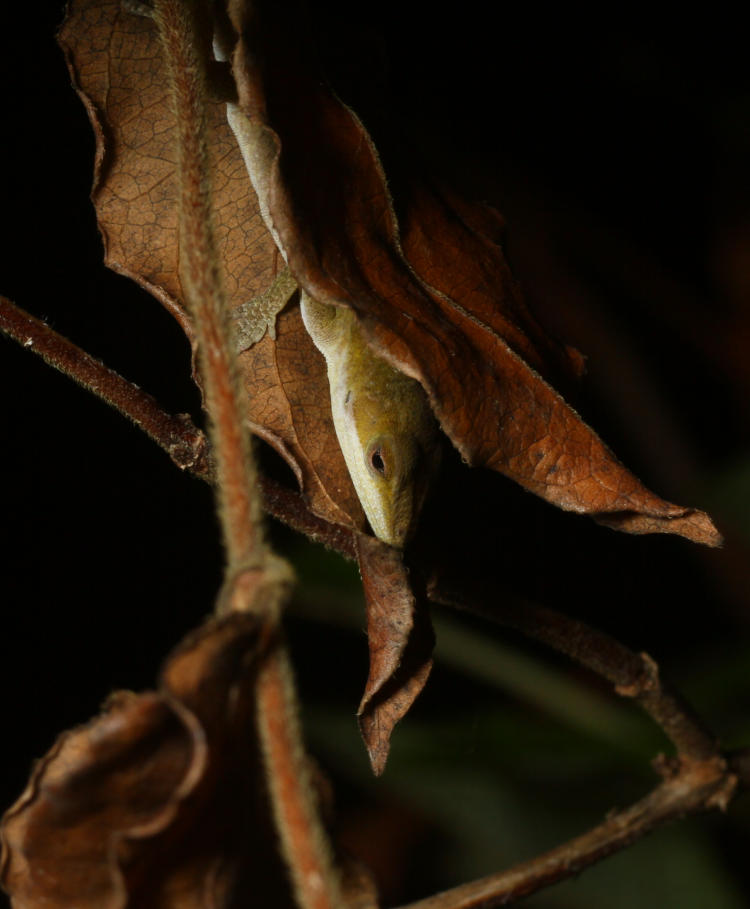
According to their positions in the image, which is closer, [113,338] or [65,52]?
[65,52]

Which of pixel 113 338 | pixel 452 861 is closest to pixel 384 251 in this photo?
pixel 113 338

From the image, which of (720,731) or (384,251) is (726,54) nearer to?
(720,731)

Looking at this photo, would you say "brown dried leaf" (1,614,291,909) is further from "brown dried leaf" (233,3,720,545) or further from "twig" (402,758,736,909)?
"twig" (402,758,736,909)

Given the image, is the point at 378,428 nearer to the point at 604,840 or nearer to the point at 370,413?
the point at 370,413

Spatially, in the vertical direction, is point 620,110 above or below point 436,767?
above

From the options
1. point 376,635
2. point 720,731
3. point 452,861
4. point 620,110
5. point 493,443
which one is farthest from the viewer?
point 620,110

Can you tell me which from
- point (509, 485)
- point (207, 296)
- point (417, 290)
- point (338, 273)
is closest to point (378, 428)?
point (417, 290)

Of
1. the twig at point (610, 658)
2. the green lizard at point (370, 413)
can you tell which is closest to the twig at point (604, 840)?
the twig at point (610, 658)
